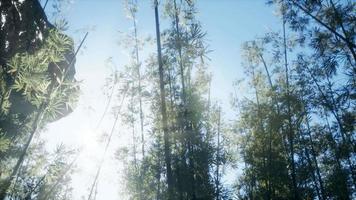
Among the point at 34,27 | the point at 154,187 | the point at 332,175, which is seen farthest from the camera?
the point at 154,187

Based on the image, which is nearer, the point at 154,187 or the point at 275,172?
the point at 275,172

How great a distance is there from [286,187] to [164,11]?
8.15 meters

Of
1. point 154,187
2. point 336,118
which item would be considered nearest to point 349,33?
point 336,118

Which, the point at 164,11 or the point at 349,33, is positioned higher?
the point at 164,11

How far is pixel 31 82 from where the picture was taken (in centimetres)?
461

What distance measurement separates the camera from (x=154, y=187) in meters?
15.1

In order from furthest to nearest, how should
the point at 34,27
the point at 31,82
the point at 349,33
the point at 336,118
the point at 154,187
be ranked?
1. the point at 154,187
2. the point at 336,118
3. the point at 349,33
4. the point at 34,27
5. the point at 31,82

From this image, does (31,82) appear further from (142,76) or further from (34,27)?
(142,76)

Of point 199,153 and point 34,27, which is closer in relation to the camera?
point 34,27

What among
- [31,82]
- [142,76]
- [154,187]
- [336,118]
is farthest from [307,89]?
[31,82]

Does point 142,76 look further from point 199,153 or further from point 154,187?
point 154,187

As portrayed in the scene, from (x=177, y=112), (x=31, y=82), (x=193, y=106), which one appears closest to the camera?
(x=31, y=82)

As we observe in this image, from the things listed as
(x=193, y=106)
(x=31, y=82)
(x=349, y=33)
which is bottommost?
(x=31, y=82)

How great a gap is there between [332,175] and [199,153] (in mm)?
6812
